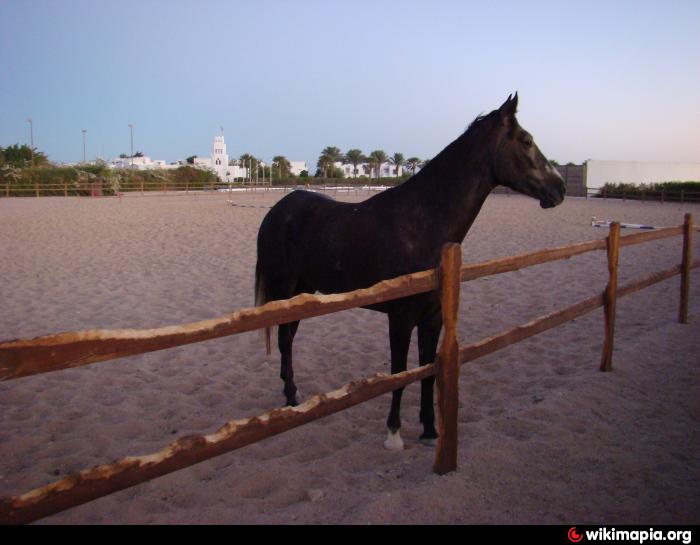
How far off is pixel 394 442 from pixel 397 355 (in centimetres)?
53

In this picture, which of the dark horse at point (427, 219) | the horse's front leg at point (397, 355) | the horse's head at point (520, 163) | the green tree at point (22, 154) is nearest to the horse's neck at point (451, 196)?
the dark horse at point (427, 219)

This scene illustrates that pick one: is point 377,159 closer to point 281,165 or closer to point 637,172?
point 281,165

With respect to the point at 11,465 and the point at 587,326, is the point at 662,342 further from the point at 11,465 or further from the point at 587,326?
the point at 11,465

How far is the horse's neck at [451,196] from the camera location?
3.16m

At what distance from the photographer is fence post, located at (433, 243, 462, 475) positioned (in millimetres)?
2539

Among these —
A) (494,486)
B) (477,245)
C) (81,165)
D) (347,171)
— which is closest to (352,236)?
(494,486)

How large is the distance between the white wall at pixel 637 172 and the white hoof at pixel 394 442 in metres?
40.8

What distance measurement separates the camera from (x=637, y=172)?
40500mm

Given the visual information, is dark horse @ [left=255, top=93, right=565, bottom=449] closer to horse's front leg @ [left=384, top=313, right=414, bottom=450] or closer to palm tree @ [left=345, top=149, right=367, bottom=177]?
horse's front leg @ [left=384, top=313, right=414, bottom=450]

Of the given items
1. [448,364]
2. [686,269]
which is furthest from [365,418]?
[686,269]
